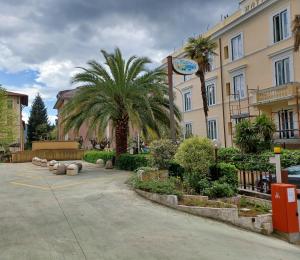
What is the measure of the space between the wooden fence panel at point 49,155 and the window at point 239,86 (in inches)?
620

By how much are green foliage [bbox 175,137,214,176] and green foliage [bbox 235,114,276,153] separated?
32.3 feet

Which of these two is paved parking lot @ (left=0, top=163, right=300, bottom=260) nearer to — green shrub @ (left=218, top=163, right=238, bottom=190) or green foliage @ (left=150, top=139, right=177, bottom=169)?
green shrub @ (left=218, top=163, right=238, bottom=190)

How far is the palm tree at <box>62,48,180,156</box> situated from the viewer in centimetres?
2284

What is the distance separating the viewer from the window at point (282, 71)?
2680cm

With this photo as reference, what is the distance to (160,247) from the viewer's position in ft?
25.1

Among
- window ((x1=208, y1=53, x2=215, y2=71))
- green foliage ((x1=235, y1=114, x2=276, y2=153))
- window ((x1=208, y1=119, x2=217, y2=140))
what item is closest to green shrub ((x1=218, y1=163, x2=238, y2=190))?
green foliage ((x1=235, y1=114, x2=276, y2=153))

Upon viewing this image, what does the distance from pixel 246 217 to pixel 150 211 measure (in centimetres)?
243

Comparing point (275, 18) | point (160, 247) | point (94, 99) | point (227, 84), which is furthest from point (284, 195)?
point (227, 84)

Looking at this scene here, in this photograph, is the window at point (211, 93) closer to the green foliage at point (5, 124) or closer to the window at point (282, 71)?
the window at point (282, 71)

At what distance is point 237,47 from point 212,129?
7542 millimetres

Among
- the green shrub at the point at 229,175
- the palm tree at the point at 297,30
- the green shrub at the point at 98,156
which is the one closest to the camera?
the green shrub at the point at 229,175

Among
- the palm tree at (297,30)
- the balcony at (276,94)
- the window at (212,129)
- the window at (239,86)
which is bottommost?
the window at (212,129)

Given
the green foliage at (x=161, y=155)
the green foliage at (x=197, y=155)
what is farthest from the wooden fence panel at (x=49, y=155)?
the green foliage at (x=197, y=155)

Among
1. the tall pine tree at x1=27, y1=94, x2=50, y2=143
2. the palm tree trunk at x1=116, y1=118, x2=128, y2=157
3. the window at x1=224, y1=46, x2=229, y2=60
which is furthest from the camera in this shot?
the tall pine tree at x1=27, y1=94, x2=50, y2=143
